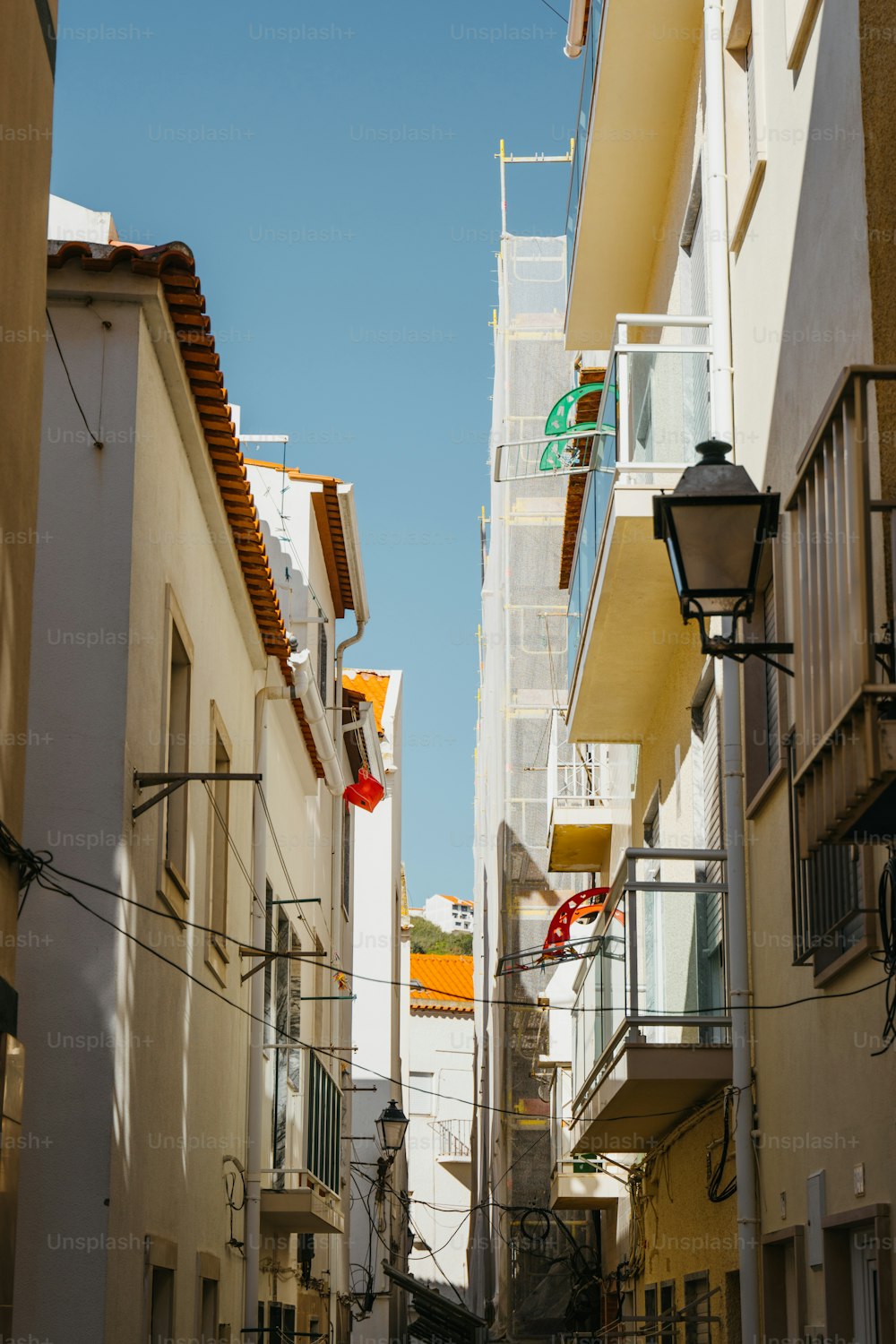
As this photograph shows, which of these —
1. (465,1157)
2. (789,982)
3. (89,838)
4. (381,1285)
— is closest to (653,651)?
(789,982)

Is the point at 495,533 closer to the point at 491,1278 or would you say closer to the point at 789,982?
the point at 491,1278

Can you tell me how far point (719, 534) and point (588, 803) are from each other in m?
15.0

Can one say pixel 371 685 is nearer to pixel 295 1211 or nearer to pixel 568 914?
pixel 568 914

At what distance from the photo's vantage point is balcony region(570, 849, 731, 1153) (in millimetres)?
10781

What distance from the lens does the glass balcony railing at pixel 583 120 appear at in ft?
46.2

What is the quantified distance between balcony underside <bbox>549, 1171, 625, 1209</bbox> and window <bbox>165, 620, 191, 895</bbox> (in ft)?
32.7

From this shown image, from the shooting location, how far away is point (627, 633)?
1359 centimetres

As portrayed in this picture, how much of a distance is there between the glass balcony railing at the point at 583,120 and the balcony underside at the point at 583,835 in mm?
6058

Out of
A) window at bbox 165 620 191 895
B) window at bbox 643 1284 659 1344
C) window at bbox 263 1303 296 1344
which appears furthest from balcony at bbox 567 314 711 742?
window at bbox 263 1303 296 1344

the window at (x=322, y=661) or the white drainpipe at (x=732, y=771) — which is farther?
the window at (x=322, y=661)

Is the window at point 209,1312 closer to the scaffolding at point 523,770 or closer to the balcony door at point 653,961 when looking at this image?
the balcony door at point 653,961

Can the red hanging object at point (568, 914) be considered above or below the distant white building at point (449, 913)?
below

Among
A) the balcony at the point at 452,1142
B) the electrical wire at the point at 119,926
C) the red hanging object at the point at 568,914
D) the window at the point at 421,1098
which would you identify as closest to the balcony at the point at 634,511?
the electrical wire at the point at 119,926

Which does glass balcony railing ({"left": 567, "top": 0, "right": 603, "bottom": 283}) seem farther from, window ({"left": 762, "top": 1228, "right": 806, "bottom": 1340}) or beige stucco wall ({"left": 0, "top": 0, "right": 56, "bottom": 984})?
window ({"left": 762, "top": 1228, "right": 806, "bottom": 1340})
